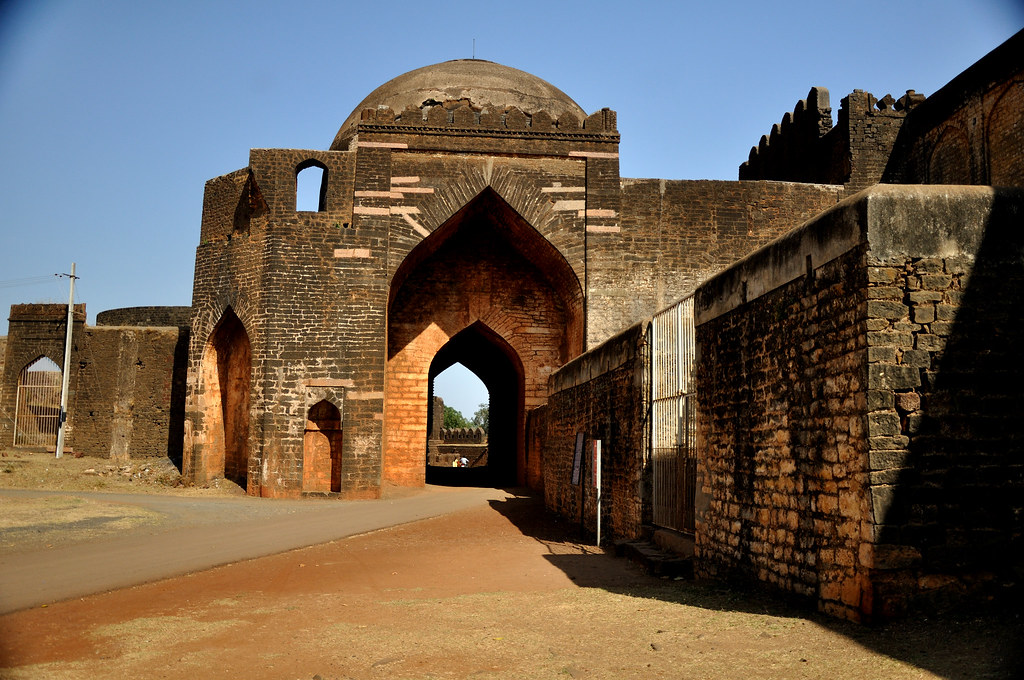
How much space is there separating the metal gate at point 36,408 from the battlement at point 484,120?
36.7ft

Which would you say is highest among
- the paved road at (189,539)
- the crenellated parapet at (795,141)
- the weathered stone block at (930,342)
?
the crenellated parapet at (795,141)

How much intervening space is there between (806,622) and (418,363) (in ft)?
47.1

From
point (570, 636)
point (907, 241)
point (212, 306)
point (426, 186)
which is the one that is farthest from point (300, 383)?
point (907, 241)

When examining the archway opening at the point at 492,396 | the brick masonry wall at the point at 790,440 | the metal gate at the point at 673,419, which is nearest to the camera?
the brick masonry wall at the point at 790,440

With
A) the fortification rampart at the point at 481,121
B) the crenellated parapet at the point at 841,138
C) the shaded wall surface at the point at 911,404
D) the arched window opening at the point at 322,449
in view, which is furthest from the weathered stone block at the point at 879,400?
the crenellated parapet at the point at 841,138

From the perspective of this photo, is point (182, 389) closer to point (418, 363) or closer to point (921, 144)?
point (418, 363)

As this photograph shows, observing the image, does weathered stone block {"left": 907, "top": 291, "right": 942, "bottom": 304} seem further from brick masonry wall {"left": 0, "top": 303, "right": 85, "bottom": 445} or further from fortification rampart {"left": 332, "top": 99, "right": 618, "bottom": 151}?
brick masonry wall {"left": 0, "top": 303, "right": 85, "bottom": 445}

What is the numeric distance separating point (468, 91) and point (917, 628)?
18.7 m

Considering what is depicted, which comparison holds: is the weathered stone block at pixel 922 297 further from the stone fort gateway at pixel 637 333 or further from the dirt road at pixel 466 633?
the dirt road at pixel 466 633

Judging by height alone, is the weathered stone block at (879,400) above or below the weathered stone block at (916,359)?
below

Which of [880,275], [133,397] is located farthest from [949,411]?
[133,397]

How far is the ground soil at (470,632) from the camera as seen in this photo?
4.02 metres

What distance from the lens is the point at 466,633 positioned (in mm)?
5035

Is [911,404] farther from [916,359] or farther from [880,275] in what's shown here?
[880,275]
